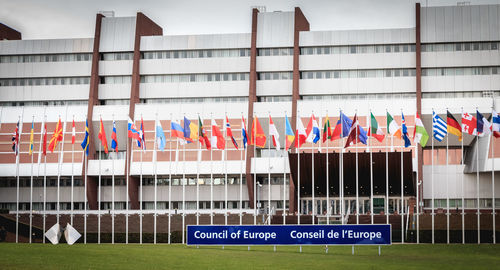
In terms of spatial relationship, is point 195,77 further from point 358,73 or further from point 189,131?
point 189,131

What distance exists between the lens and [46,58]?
90125mm

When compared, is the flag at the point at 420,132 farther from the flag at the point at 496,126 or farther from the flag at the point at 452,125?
the flag at the point at 496,126

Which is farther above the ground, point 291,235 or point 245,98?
point 245,98

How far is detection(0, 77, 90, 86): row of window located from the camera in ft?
291

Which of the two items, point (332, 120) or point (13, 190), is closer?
point (332, 120)

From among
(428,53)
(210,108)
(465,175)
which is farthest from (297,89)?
A: (465,175)

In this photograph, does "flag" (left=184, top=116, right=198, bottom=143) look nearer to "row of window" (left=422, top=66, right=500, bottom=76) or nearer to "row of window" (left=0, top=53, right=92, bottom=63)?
"row of window" (left=0, top=53, right=92, bottom=63)

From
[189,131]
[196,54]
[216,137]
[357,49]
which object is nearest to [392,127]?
[216,137]

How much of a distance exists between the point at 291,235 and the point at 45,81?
5610cm

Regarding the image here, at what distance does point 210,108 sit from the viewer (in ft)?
271

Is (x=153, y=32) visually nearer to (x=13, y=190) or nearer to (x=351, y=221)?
(x=13, y=190)

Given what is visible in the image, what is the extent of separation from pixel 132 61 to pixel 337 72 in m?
24.0

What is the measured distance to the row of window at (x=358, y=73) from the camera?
272 feet

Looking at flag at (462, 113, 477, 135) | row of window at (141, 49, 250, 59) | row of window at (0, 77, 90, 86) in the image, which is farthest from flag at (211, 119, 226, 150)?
row of window at (0, 77, 90, 86)
